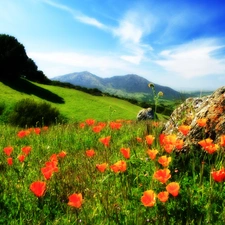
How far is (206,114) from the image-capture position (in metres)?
5.57

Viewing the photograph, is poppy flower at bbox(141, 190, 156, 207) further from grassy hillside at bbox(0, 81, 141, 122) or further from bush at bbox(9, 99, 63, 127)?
grassy hillside at bbox(0, 81, 141, 122)

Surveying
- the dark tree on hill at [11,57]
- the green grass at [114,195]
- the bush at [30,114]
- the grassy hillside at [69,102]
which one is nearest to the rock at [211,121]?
the green grass at [114,195]

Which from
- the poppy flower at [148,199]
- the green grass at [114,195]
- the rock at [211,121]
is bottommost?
the green grass at [114,195]

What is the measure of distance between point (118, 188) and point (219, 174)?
156 cm

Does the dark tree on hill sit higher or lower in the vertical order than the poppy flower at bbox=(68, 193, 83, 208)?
higher

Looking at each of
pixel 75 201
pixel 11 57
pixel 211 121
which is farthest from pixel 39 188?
pixel 11 57

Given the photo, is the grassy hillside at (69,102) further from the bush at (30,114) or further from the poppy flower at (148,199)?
the poppy flower at (148,199)

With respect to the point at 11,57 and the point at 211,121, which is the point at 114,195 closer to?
the point at 211,121

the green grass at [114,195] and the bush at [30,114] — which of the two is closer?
the green grass at [114,195]

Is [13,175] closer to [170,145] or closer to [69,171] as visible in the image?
[69,171]

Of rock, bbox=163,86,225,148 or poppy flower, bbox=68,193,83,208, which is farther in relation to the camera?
rock, bbox=163,86,225,148

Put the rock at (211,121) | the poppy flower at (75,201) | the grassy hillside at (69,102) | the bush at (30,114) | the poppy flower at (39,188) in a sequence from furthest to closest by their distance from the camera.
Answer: the grassy hillside at (69,102) → the bush at (30,114) → the rock at (211,121) → the poppy flower at (39,188) → the poppy flower at (75,201)

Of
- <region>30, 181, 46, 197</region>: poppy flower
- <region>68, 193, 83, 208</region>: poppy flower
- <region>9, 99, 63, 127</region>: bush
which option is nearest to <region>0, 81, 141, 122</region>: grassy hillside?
<region>9, 99, 63, 127</region>: bush

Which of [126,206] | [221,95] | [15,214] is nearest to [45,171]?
[15,214]
